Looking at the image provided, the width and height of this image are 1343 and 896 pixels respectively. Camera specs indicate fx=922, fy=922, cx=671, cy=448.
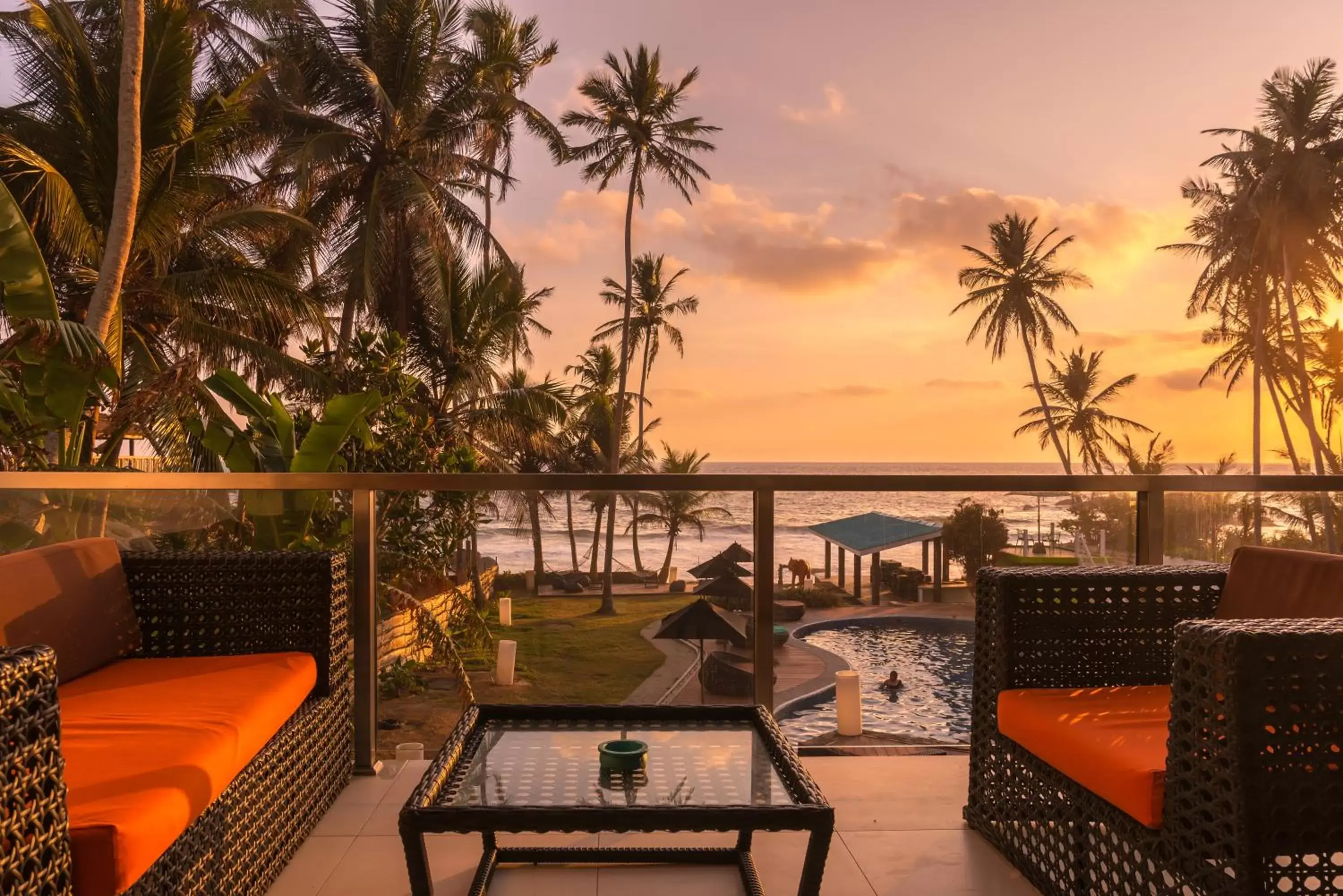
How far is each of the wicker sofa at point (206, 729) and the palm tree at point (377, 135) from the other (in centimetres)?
1489

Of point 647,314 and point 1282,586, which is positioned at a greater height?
point 647,314

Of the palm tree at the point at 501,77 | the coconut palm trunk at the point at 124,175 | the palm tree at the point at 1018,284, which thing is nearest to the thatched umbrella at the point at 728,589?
the coconut palm trunk at the point at 124,175

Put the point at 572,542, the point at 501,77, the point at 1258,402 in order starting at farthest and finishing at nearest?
the point at 1258,402 → the point at 501,77 → the point at 572,542

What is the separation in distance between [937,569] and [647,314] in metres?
27.8

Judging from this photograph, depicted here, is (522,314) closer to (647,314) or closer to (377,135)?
(377,135)

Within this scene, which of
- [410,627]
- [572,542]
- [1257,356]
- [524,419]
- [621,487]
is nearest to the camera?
[621,487]

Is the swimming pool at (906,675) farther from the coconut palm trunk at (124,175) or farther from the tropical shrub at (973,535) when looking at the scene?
the coconut palm trunk at (124,175)

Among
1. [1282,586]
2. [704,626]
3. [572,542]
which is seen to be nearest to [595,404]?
[572,542]

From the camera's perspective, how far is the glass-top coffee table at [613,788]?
1538 millimetres

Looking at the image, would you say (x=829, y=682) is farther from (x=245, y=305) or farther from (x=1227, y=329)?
(x=1227, y=329)

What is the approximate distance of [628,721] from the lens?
216 centimetres

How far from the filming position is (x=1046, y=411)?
33875 mm

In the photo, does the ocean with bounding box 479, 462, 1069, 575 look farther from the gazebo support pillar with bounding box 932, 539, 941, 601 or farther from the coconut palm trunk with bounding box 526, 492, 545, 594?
the coconut palm trunk with bounding box 526, 492, 545, 594

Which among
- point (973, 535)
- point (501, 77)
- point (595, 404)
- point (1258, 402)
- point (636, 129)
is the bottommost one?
point (973, 535)
